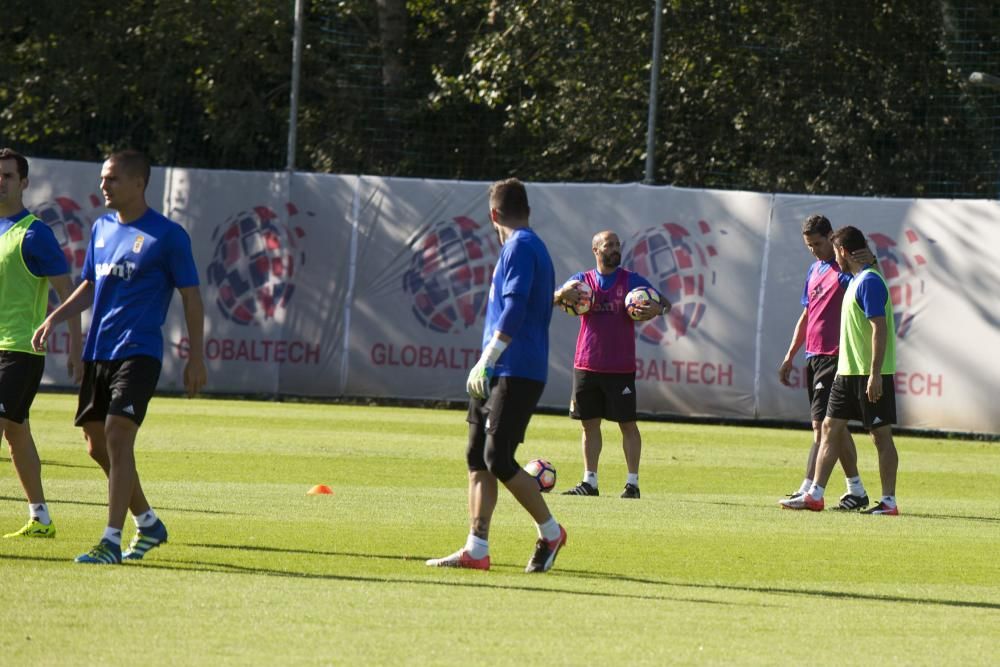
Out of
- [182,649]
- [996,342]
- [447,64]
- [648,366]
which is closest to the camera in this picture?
[182,649]

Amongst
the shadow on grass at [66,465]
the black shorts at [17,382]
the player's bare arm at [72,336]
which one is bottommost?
the shadow on grass at [66,465]

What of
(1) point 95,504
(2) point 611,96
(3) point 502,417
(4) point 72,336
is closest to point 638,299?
(1) point 95,504

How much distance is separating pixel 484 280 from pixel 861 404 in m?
11.8

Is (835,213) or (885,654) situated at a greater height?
(835,213)

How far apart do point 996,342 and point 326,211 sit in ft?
31.4

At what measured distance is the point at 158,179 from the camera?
2544 centimetres

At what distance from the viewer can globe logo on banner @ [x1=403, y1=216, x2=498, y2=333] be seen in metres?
24.3

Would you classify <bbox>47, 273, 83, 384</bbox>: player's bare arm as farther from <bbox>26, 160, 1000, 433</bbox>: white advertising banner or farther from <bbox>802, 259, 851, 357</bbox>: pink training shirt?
<bbox>26, 160, 1000, 433</bbox>: white advertising banner

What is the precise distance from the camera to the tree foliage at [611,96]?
2559cm

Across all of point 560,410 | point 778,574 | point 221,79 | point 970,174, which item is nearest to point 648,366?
point 560,410

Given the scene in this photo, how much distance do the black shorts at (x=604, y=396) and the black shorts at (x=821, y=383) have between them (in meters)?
1.43

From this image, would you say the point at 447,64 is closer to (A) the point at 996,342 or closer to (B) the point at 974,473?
(A) the point at 996,342

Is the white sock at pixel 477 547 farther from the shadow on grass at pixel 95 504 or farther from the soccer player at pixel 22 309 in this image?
the shadow on grass at pixel 95 504

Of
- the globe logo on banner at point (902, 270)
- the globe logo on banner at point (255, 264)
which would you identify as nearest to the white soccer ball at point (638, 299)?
the globe logo on banner at point (902, 270)
